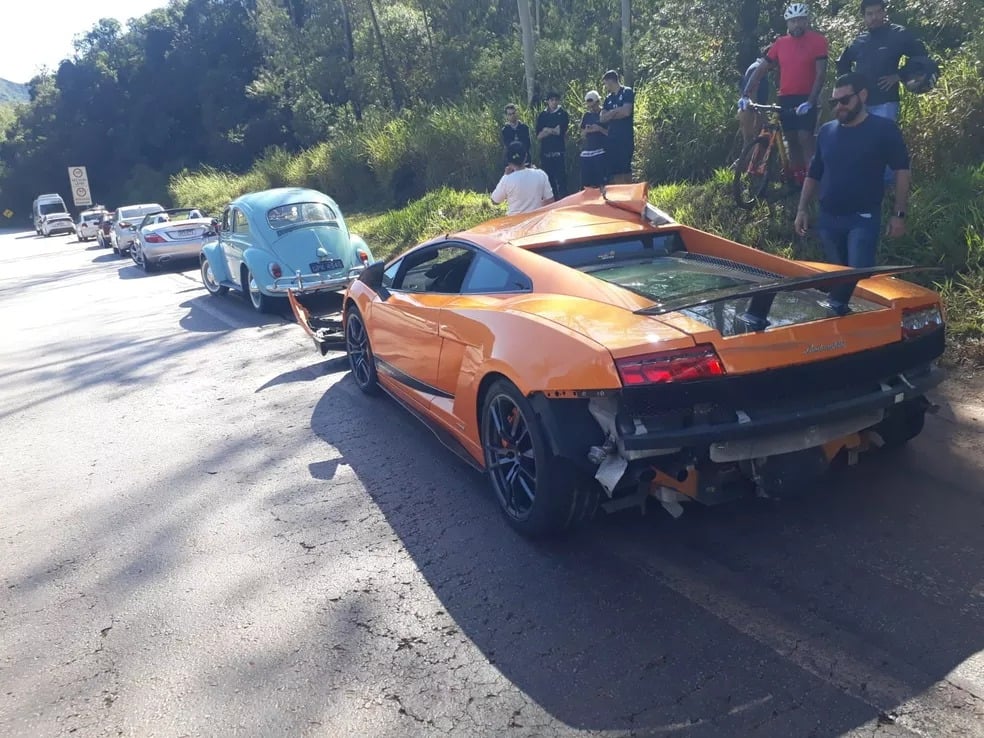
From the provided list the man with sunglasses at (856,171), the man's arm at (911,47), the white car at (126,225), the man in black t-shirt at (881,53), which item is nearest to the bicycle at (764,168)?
the man in black t-shirt at (881,53)

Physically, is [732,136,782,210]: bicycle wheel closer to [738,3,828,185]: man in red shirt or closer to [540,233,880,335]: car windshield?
[738,3,828,185]: man in red shirt

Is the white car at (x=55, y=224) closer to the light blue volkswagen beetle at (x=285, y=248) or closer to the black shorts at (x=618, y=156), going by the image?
the light blue volkswagen beetle at (x=285, y=248)

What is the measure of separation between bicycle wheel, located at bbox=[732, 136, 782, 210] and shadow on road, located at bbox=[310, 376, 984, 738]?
4.78 meters

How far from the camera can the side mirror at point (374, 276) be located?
21.1 feet

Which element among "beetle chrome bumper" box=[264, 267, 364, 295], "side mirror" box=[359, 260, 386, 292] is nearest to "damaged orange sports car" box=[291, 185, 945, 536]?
"side mirror" box=[359, 260, 386, 292]

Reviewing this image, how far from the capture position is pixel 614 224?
16.9ft

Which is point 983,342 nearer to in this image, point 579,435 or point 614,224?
point 614,224

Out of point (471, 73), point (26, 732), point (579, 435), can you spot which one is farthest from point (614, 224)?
point (471, 73)

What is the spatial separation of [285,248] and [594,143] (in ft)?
13.7

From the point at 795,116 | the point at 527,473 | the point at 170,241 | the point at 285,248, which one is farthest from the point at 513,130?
the point at 527,473

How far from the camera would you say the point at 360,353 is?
6910 mm

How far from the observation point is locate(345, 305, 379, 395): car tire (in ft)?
21.9

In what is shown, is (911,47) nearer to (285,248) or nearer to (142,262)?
(285,248)

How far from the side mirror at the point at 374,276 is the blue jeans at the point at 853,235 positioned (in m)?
3.16
